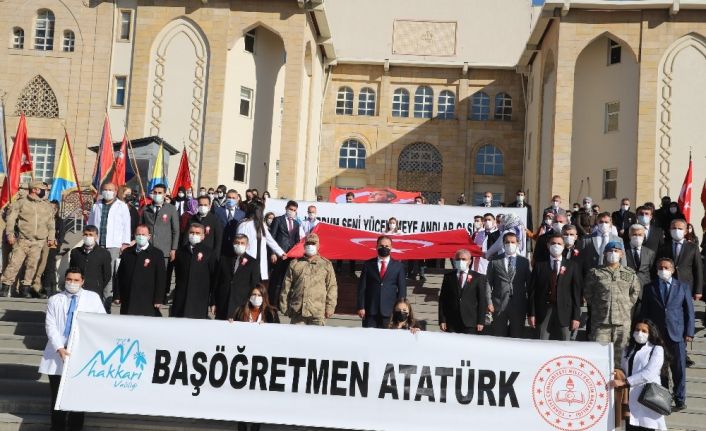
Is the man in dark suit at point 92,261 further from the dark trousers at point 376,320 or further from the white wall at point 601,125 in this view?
the white wall at point 601,125

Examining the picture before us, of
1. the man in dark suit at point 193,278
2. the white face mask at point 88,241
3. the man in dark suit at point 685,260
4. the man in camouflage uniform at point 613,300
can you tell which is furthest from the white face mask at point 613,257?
the white face mask at point 88,241

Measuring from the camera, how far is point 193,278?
11.1 meters

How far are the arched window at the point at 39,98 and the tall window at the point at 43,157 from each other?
0.99 meters

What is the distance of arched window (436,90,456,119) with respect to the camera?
37438mm

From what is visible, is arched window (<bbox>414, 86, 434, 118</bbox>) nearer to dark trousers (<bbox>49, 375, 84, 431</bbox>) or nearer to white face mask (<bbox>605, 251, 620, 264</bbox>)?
white face mask (<bbox>605, 251, 620, 264</bbox>)

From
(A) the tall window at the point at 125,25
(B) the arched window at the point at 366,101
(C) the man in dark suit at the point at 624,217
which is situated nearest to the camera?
(C) the man in dark suit at the point at 624,217

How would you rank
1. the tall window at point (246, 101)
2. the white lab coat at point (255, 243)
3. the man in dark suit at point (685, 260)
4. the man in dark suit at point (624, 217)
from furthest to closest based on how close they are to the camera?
the tall window at point (246, 101), the man in dark suit at point (624, 217), the white lab coat at point (255, 243), the man in dark suit at point (685, 260)

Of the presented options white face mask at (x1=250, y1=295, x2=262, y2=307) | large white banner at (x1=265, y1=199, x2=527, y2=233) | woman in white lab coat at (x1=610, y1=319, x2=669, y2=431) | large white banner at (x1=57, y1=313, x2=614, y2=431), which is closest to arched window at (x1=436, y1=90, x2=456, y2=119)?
large white banner at (x1=265, y1=199, x2=527, y2=233)

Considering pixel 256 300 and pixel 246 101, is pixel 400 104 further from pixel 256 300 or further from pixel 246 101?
pixel 256 300

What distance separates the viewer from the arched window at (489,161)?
1454 inches

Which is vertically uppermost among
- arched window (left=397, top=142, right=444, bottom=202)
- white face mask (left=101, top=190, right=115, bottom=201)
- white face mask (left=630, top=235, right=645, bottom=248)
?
arched window (left=397, top=142, right=444, bottom=202)

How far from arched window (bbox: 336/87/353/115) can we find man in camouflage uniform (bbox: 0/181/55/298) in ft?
81.0

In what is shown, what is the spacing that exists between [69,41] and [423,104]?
15587 millimetres

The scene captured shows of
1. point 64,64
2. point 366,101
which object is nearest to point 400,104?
point 366,101
